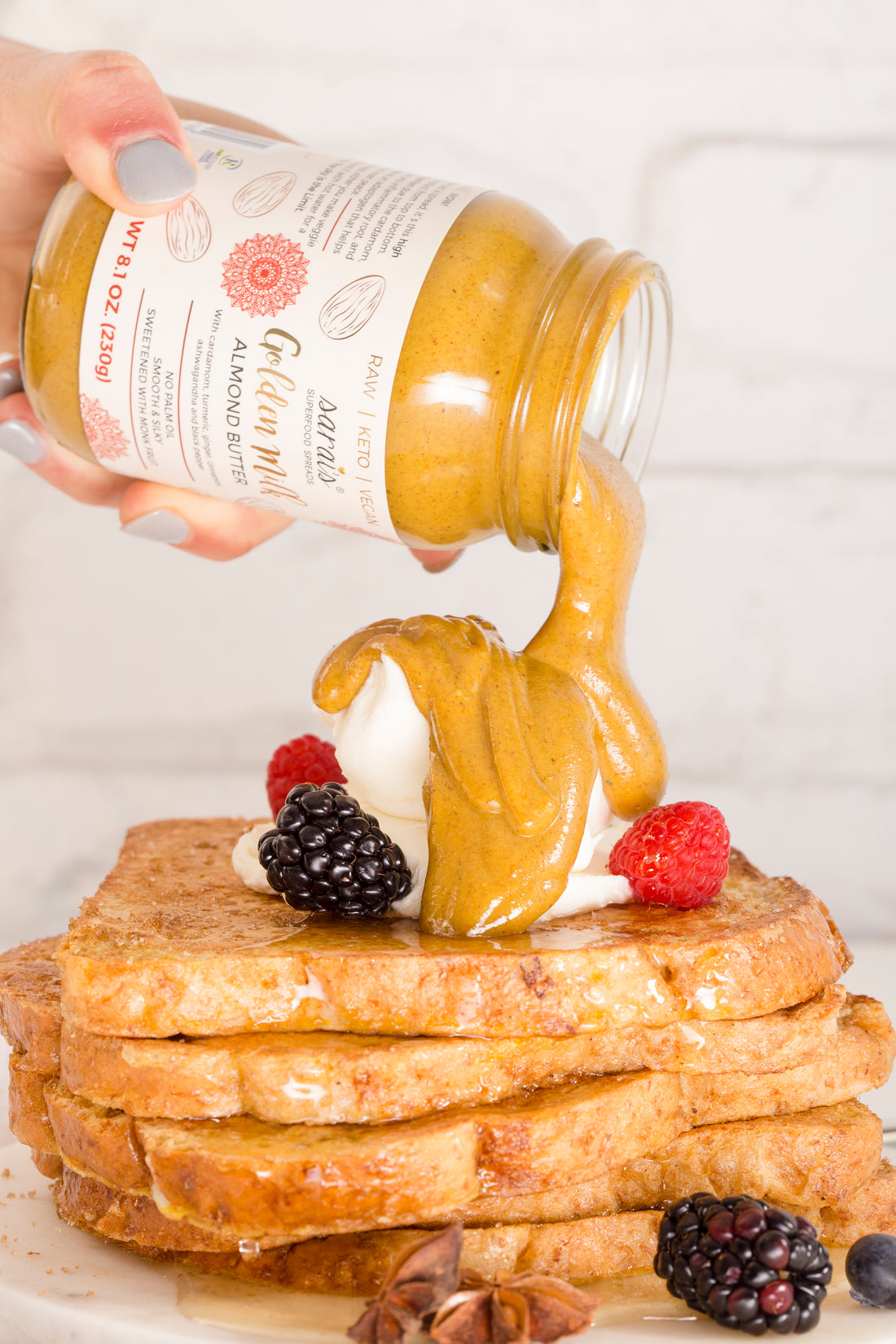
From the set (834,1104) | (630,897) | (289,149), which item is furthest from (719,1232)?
(289,149)

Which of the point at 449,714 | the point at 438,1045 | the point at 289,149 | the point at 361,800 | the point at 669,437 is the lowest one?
the point at 438,1045

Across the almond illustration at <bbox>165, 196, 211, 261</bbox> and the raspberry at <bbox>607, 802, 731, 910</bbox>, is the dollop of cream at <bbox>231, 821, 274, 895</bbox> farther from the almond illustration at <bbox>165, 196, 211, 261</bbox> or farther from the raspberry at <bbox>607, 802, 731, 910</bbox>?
the almond illustration at <bbox>165, 196, 211, 261</bbox>

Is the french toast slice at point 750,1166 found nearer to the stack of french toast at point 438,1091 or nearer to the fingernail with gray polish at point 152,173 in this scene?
the stack of french toast at point 438,1091

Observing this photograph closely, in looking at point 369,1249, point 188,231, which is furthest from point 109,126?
point 369,1249

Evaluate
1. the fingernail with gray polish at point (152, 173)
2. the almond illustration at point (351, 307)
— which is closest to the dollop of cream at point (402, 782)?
the almond illustration at point (351, 307)

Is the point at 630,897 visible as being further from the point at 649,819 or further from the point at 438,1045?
the point at 438,1045
